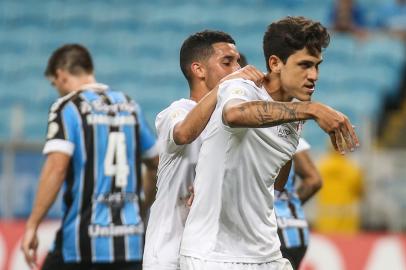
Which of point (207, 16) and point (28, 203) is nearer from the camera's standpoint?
point (28, 203)

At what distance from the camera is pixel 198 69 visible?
499 cm

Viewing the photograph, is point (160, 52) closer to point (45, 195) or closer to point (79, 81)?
point (79, 81)

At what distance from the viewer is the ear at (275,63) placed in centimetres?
422

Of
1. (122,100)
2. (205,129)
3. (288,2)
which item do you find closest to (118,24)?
(288,2)

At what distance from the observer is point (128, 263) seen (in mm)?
6199

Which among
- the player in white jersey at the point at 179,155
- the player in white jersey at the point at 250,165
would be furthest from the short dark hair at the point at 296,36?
the player in white jersey at the point at 179,155

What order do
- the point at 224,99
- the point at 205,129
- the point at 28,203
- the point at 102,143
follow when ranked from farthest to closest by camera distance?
the point at 28,203 → the point at 102,143 → the point at 205,129 → the point at 224,99

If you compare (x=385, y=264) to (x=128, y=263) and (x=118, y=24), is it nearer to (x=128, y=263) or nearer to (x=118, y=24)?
(x=128, y=263)

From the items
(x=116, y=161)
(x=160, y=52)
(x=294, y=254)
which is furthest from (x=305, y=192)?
(x=160, y=52)

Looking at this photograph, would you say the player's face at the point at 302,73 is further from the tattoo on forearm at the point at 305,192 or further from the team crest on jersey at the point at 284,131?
the tattoo on forearm at the point at 305,192

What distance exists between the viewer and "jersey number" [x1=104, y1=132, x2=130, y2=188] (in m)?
6.16

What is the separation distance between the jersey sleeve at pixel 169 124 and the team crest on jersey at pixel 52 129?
1.35 metres

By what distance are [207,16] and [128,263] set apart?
30.1 feet

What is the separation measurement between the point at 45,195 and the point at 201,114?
76.7 inches
